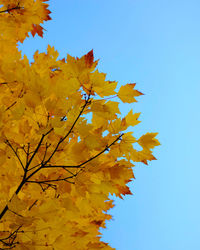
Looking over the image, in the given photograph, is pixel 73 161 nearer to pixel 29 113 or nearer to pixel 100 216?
pixel 29 113

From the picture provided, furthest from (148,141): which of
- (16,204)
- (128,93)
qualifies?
(16,204)

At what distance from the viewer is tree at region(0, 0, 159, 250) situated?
101 cm

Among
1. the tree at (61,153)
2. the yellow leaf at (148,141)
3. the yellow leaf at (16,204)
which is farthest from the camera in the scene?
the yellow leaf at (148,141)

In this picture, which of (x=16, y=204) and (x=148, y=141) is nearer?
(x=16, y=204)

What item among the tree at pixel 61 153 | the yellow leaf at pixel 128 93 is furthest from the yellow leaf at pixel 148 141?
the yellow leaf at pixel 128 93

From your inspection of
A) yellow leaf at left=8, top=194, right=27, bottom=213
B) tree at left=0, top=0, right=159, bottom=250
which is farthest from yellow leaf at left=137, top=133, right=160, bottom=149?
yellow leaf at left=8, top=194, right=27, bottom=213

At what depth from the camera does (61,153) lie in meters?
1.27

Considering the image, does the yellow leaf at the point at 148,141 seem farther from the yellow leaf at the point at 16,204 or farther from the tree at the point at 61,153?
the yellow leaf at the point at 16,204

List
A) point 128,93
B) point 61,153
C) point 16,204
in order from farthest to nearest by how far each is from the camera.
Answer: point 61,153
point 128,93
point 16,204

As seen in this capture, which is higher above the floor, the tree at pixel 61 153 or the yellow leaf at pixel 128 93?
the yellow leaf at pixel 128 93

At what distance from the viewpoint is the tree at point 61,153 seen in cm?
101

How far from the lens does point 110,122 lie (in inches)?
50.7

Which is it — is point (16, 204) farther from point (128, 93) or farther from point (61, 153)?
point (128, 93)

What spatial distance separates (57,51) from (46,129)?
5.01ft
